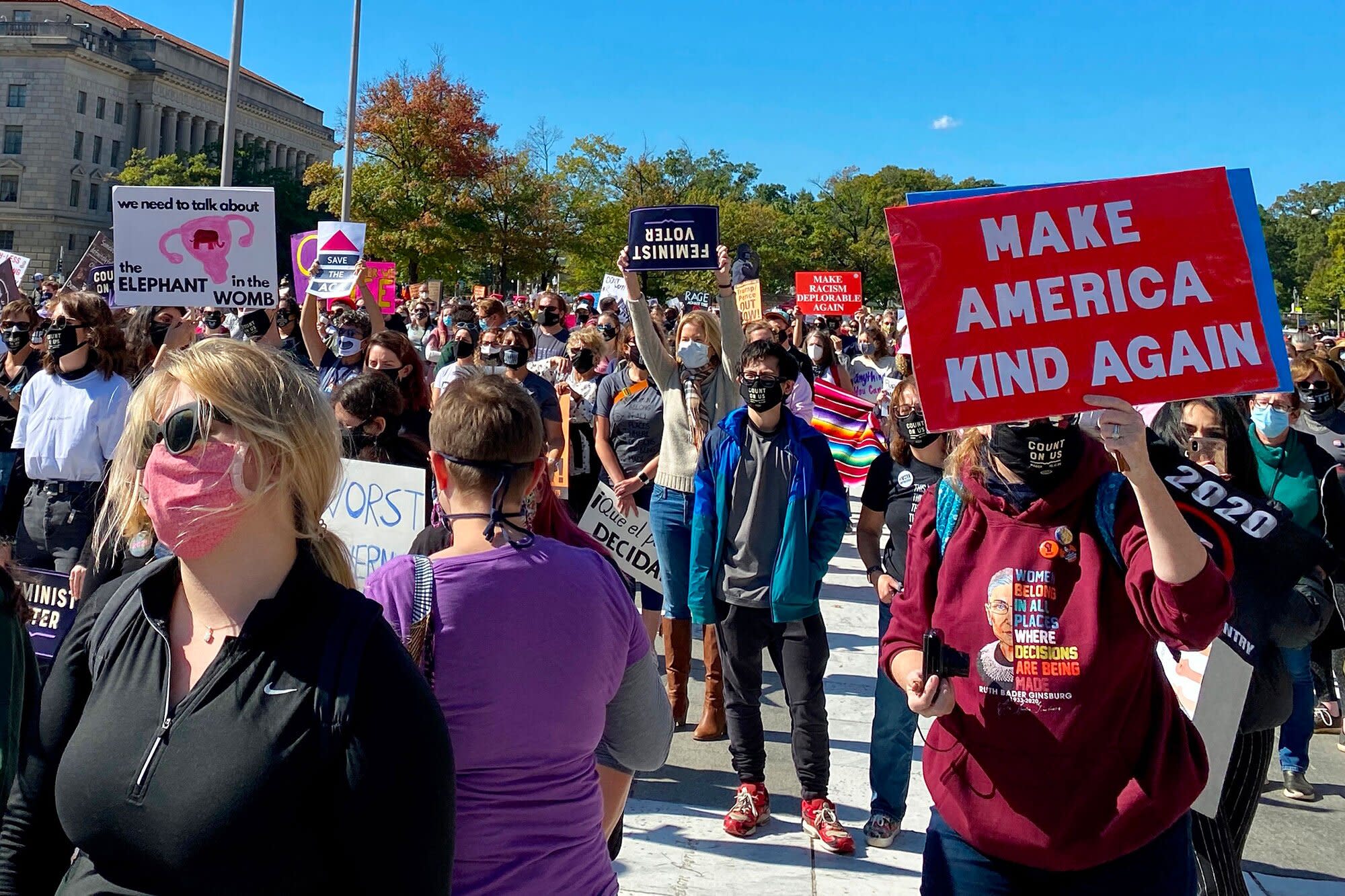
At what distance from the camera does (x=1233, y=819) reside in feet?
12.0

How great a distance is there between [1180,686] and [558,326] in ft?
29.1

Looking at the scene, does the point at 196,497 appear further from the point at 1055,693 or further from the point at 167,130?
the point at 167,130

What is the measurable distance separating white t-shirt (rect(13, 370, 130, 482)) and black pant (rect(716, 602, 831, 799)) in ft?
9.34

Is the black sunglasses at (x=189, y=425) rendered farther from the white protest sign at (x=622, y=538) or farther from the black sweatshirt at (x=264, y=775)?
the white protest sign at (x=622, y=538)

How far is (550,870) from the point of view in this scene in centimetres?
223

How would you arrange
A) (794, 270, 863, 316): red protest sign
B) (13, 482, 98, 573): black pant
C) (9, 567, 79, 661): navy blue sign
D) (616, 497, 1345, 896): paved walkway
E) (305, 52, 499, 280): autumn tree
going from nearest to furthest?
1. (9, 567, 79, 661): navy blue sign
2. (616, 497, 1345, 896): paved walkway
3. (13, 482, 98, 573): black pant
4. (794, 270, 863, 316): red protest sign
5. (305, 52, 499, 280): autumn tree

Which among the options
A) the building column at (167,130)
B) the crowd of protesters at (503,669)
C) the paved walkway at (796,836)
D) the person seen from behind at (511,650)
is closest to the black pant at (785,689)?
the crowd of protesters at (503,669)

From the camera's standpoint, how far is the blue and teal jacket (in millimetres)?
4836

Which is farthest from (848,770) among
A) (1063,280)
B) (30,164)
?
(30,164)

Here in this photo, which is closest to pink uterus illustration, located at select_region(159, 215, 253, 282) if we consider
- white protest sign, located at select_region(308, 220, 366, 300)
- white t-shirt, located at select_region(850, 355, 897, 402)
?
white protest sign, located at select_region(308, 220, 366, 300)

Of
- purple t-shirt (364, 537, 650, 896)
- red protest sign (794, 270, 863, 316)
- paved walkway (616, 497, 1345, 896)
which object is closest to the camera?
purple t-shirt (364, 537, 650, 896)

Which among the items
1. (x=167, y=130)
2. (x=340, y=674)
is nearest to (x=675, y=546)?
(x=340, y=674)

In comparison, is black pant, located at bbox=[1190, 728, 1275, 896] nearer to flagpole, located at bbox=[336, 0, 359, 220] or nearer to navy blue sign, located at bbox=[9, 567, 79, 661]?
navy blue sign, located at bbox=[9, 567, 79, 661]

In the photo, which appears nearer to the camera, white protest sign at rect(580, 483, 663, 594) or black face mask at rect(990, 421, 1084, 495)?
black face mask at rect(990, 421, 1084, 495)
